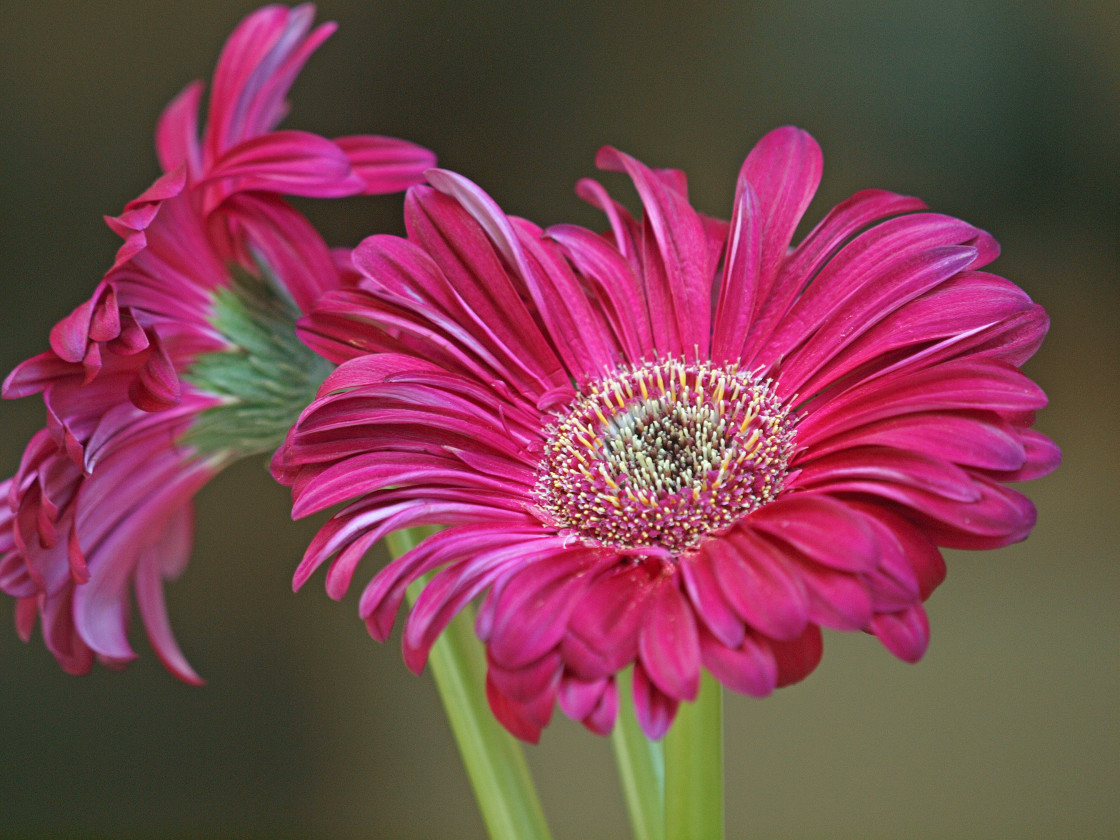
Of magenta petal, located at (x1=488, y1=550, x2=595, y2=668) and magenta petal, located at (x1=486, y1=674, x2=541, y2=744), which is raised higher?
magenta petal, located at (x1=488, y1=550, x2=595, y2=668)

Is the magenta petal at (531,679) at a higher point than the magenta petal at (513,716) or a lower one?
higher

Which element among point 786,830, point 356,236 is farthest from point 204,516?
point 786,830

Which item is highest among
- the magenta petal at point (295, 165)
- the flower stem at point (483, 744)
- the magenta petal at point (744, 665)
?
the magenta petal at point (295, 165)

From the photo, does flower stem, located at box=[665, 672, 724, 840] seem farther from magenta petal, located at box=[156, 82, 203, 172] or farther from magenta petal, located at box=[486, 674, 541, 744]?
magenta petal, located at box=[156, 82, 203, 172]

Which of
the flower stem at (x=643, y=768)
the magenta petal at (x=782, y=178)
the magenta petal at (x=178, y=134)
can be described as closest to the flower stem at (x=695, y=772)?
the flower stem at (x=643, y=768)

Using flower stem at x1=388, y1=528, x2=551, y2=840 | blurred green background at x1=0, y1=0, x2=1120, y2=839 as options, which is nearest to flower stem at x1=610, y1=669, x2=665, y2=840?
flower stem at x1=388, y1=528, x2=551, y2=840

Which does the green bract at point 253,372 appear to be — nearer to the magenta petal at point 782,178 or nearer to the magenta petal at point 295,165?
the magenta petal at point 295,165

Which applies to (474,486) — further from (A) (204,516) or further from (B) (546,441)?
(A) (204,516)
